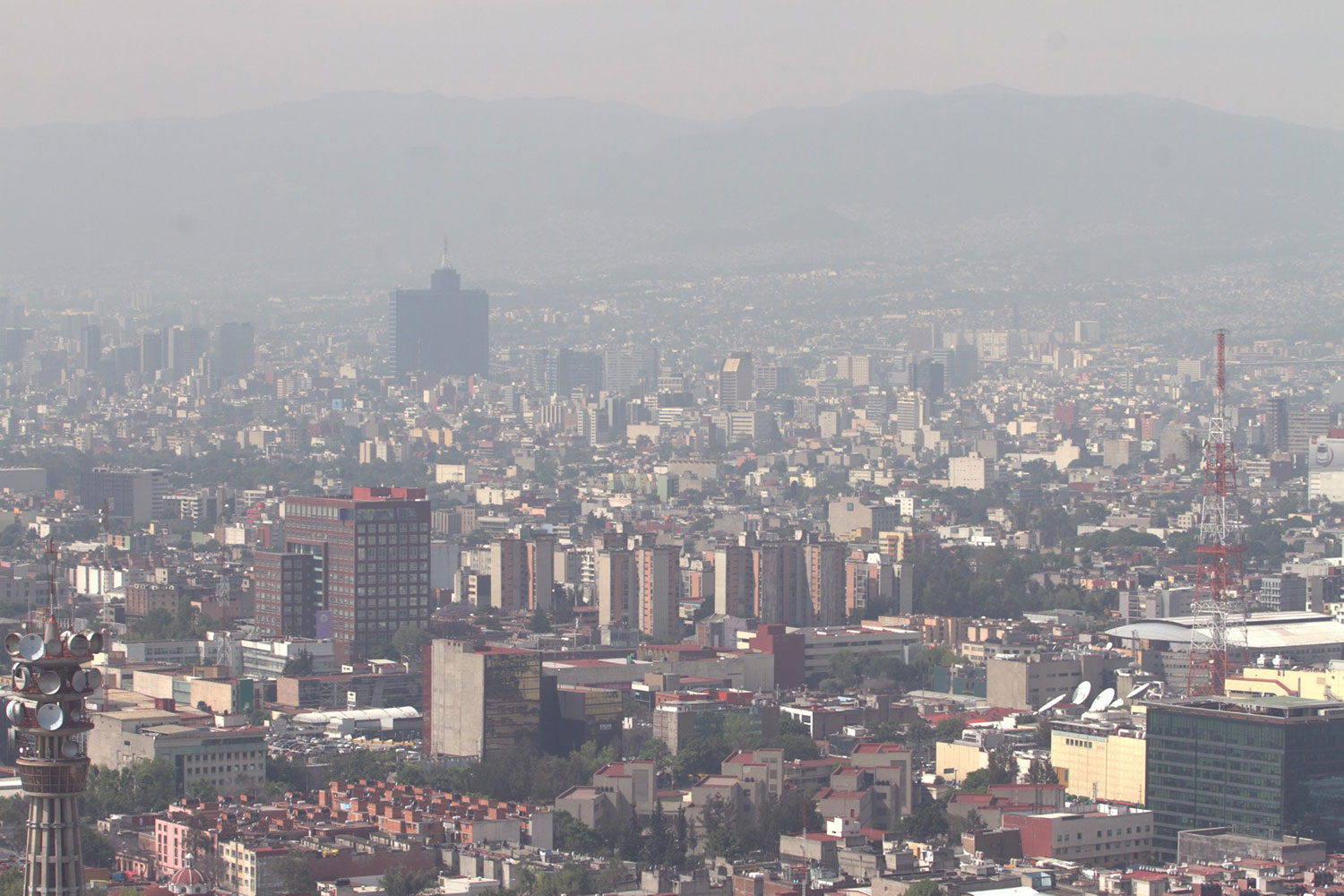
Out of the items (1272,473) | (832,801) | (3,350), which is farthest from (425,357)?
(832,801)

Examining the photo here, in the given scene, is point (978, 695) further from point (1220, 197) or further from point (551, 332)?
point (1220, 197)

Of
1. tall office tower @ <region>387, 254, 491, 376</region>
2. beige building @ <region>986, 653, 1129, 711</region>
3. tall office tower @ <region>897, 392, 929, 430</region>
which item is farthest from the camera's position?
tall office tower @ <region>387, 254, 491, 376</region>

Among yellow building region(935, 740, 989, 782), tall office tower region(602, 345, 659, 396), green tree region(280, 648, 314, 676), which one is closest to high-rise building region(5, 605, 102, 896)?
yellow building region(935, 740, 989, 782)

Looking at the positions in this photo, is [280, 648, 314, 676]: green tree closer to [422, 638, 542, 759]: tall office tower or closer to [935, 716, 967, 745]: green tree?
[422, 638, 542, 759]: tall office tower

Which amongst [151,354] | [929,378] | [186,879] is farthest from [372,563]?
[151,354]

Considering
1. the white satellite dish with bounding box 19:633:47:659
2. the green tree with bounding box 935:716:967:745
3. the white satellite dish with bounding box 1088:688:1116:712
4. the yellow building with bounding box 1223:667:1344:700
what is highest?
the white satellite dish with bounding box 19:633:47:659

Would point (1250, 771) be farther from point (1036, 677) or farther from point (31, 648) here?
point (31, 648)

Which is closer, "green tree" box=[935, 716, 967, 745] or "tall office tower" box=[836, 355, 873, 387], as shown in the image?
"green tree" box=[935, 716, 967, 745]
